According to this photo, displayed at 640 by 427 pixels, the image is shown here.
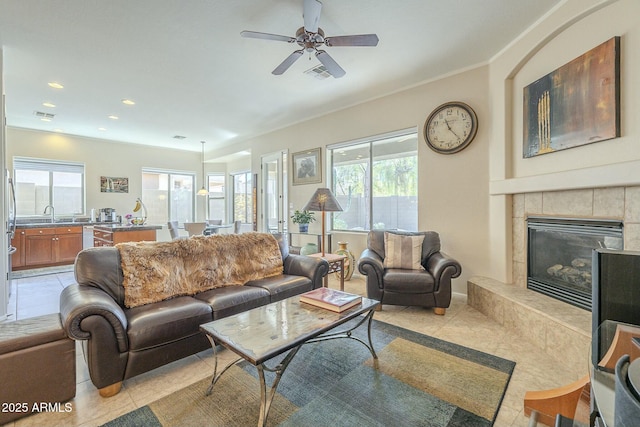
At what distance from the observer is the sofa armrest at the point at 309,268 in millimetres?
3154

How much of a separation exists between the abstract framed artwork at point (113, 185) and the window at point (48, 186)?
39cm

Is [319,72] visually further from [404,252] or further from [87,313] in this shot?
[87,313]

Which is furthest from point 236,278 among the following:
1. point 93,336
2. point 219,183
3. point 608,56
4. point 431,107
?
point 219,183

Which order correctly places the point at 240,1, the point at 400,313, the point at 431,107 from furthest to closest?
the point at 431,107 < the point at 400,313 < the point at 240,1

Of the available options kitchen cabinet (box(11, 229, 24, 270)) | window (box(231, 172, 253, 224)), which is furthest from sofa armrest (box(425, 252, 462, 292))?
kitchen cabinet (box(11, 229, 24, 270))

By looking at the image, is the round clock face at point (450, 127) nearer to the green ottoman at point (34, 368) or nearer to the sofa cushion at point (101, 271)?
the sofa cushion at point (101, 271)

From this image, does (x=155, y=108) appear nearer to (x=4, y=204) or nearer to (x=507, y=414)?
(x=4, y=204)

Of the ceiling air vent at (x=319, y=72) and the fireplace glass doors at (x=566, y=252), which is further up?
the ceiling air vent at (x=319, y=72)

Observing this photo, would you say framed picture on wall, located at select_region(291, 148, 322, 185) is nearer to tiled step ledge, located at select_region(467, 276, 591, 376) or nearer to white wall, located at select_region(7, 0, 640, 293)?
white wall, located at select_region(7, 0, 640, 293)

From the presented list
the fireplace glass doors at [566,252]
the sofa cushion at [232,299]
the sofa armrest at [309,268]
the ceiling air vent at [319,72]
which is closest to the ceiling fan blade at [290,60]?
the ceiling air vent at [319,72]

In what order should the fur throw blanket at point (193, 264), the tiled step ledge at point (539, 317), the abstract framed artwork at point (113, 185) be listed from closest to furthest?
1. the tiled step ledge at point (539, 317)
2. the fur throw blanket at point (193, 264)
3. the abstract framed artwork at point (113, 185)

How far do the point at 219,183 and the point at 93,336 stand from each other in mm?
7413

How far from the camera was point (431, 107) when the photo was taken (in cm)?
384

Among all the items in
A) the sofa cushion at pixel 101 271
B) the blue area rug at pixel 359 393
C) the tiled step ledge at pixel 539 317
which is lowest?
the blue area rug at pixel 359 393
